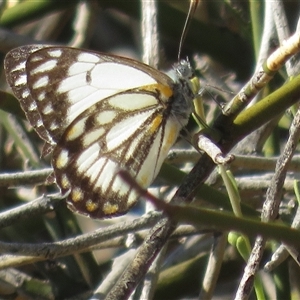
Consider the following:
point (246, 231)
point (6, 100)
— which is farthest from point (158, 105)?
point (246, 231)

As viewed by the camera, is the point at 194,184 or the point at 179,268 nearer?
the point at 194,184

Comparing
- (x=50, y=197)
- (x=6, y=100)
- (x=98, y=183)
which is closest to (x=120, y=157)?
(x=98, y=183)

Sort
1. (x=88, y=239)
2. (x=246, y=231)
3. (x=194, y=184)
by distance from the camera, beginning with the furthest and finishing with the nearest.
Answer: (x=88, y=239) < (x=194, y=184) < (x=246, y=231)

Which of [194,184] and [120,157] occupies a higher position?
[120,157]

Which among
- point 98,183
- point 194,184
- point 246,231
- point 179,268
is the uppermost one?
point 98,183

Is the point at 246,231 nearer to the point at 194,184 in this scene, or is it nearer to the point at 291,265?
the point at 194,184

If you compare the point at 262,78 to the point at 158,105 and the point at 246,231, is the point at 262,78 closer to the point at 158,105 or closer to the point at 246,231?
the point at 246,231

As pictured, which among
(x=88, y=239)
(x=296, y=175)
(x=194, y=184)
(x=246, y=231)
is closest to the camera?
(x=246, y=231)
